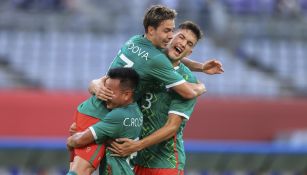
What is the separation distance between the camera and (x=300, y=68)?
55.5 feet

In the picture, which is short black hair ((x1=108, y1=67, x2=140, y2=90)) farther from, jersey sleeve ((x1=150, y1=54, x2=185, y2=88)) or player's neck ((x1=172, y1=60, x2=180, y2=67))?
player's neck ((x1=172, y1=60, x2=180, y2=67))

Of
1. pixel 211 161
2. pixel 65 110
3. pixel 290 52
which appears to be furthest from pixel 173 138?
pixel 290 52

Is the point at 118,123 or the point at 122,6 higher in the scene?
the point at 118,123

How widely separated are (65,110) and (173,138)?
8.44 meters

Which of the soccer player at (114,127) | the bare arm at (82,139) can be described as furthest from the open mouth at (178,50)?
the bare arm at (82,139)

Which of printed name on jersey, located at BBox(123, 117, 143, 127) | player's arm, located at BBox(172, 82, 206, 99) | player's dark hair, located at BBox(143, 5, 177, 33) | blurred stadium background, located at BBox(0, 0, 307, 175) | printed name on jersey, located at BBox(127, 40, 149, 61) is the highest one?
player's dark hair, located at BBox(143, 5, 177, 33)

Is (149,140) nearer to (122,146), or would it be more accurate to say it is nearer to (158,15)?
(122,146)

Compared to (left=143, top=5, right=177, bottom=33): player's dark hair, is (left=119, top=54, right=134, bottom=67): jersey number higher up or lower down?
lower down

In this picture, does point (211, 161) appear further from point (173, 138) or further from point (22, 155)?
point (173, 138)

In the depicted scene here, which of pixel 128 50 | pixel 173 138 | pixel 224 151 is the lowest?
pixel 224 151

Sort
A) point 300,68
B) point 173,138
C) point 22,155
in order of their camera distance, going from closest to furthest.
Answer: point 173,138, point 22,155, point 300,68

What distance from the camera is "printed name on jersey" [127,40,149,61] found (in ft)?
21.8

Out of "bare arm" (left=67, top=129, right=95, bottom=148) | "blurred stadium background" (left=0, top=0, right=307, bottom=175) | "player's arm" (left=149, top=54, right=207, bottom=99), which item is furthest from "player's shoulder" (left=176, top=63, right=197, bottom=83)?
"blurred stadium background" (left=0, top=0, right=307, bottom=175)

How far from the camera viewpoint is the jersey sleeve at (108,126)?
647 cm
